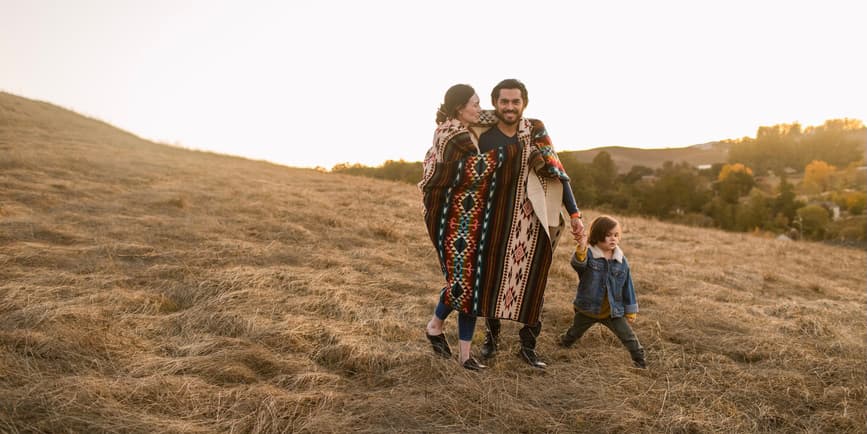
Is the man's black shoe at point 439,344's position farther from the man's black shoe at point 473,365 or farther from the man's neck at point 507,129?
the man's neck at point 507,129

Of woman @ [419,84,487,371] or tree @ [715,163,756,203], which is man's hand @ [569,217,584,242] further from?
tree @ [715,163,756,203]

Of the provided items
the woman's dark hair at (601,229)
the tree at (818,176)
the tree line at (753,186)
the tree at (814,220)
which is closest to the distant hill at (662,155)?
the tree line at (753,186)

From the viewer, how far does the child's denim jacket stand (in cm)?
355

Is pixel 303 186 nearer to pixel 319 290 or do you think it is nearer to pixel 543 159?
pixel 319 290

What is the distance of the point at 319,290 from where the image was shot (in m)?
4.83

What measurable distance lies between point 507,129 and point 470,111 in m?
0.26

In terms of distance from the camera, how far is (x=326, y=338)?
12.3 feet

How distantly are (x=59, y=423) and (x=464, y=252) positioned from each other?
2.10 meters

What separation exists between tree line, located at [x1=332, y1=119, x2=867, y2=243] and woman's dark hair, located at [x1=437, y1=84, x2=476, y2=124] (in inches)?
460

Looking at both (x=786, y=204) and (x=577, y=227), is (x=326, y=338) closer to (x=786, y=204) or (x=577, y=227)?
(x=577, y=227)

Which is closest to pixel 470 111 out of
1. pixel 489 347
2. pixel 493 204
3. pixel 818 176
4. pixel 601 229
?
pixel 493 204

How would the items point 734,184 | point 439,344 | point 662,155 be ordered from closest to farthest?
point 439,344, point 734,184, point 662,155

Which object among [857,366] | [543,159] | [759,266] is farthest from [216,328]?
[759,266]

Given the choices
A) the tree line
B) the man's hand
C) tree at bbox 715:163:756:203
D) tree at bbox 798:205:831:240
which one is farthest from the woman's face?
tree at bbox 715:163:756:203
